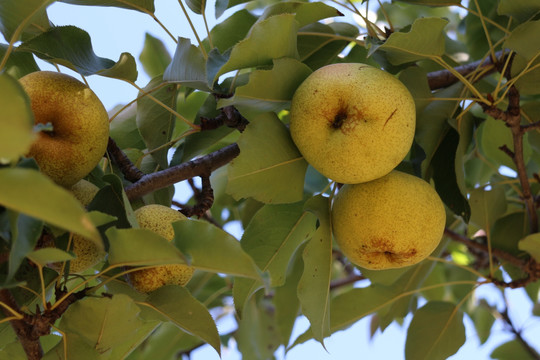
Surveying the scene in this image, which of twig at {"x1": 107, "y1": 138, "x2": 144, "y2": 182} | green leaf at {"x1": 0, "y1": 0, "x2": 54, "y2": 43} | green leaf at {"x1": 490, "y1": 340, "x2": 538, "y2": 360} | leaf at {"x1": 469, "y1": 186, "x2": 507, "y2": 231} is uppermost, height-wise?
green leaf at {"x1": 0, "y1": 0, "x2": 54, "y2": 43}

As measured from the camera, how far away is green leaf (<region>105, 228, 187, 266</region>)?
1294 millimetres

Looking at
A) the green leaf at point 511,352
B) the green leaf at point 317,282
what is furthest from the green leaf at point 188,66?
the green leaf at point 511,352

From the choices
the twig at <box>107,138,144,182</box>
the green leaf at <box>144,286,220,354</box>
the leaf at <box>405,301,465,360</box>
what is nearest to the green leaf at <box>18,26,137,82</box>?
the twig at <box>107,138,144,182</box>

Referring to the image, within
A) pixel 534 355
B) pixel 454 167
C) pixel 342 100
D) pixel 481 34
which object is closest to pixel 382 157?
pixel 342 100

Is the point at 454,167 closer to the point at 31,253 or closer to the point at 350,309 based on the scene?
the point at 350,309

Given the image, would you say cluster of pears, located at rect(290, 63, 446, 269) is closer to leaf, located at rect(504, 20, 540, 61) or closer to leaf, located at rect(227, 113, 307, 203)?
leaf, located at rect(227, 113, 307, 203)

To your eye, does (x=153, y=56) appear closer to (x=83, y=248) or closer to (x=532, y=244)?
(x=83, y=248)

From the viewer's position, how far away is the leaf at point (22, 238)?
1226mm

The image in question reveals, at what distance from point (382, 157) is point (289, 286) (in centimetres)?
152

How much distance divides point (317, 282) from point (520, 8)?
1.03 meters

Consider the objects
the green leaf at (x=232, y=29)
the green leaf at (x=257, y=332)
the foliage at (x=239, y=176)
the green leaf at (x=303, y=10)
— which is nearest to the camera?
the foliage at (x=239, y=176)

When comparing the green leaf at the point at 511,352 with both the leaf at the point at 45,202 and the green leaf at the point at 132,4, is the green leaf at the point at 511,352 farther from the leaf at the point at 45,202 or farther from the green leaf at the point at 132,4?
the leaf at the point at 45,202

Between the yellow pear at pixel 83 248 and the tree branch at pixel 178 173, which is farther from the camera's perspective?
the tree branch at pixel 178 173

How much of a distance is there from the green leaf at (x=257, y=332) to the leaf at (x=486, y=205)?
1.20m
